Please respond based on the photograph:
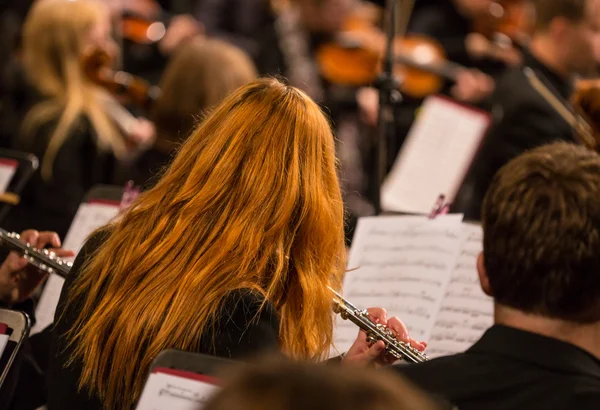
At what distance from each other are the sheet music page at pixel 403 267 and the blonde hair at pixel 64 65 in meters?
1.43

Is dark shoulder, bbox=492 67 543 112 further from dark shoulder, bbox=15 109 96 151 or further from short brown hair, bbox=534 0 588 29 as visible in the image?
dark shoulder, bbox=15 109 96 151

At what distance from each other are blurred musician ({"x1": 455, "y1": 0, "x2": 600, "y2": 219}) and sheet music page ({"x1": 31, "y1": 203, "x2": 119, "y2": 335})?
1.57 metres

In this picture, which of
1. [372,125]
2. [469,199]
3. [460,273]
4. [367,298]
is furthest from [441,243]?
[372,125]

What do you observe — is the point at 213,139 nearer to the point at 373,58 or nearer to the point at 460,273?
the point at 460,273

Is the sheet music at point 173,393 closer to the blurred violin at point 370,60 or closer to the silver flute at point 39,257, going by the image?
the silver flute at point 39,257

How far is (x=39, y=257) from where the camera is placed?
6.01 feet

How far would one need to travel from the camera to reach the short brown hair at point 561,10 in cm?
343

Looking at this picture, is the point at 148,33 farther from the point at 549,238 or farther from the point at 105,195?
the point at 549,238

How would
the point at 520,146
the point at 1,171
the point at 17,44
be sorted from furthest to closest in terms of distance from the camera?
the point at 17,44
the point at 520,146
the point at 1,171

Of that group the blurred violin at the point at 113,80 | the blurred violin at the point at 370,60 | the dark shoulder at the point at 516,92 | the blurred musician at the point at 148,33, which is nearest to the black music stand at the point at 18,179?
the blurred violin at the point at 113,80

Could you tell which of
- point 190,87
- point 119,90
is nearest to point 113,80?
point 119,90

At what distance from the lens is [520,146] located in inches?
130

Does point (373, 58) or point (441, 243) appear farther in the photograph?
point (373, 58)

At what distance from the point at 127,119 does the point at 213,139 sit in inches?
82.2
